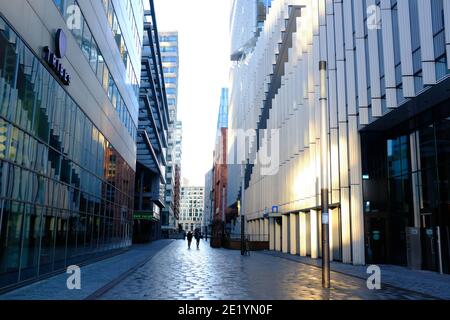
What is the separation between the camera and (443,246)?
61.2 ft

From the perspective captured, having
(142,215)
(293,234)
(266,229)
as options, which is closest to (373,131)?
(293,234)

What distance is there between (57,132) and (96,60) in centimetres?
737

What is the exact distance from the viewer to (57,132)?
1723cm

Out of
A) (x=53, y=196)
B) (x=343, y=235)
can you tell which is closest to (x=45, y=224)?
(x=53, y=196)

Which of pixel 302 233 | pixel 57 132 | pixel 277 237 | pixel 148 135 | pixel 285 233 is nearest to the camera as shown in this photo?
pixel 57 132

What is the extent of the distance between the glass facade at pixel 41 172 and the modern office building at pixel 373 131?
9426mm

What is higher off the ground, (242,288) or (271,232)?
(271,232)

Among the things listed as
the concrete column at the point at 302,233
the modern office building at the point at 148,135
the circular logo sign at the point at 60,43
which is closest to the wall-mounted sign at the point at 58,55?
the circular logo sign at the point at 60,43

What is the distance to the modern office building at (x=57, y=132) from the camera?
12.6 metres

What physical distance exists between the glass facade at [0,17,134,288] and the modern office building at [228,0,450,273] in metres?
9.43

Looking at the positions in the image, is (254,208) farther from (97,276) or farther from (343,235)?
(97,276)

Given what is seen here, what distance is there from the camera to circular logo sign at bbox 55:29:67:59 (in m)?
16.2

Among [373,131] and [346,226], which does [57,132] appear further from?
[373,131]

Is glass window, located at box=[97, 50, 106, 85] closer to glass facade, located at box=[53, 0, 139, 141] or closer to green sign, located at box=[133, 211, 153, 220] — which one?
glass facade, located at box=[53, 0, 139, 141]
